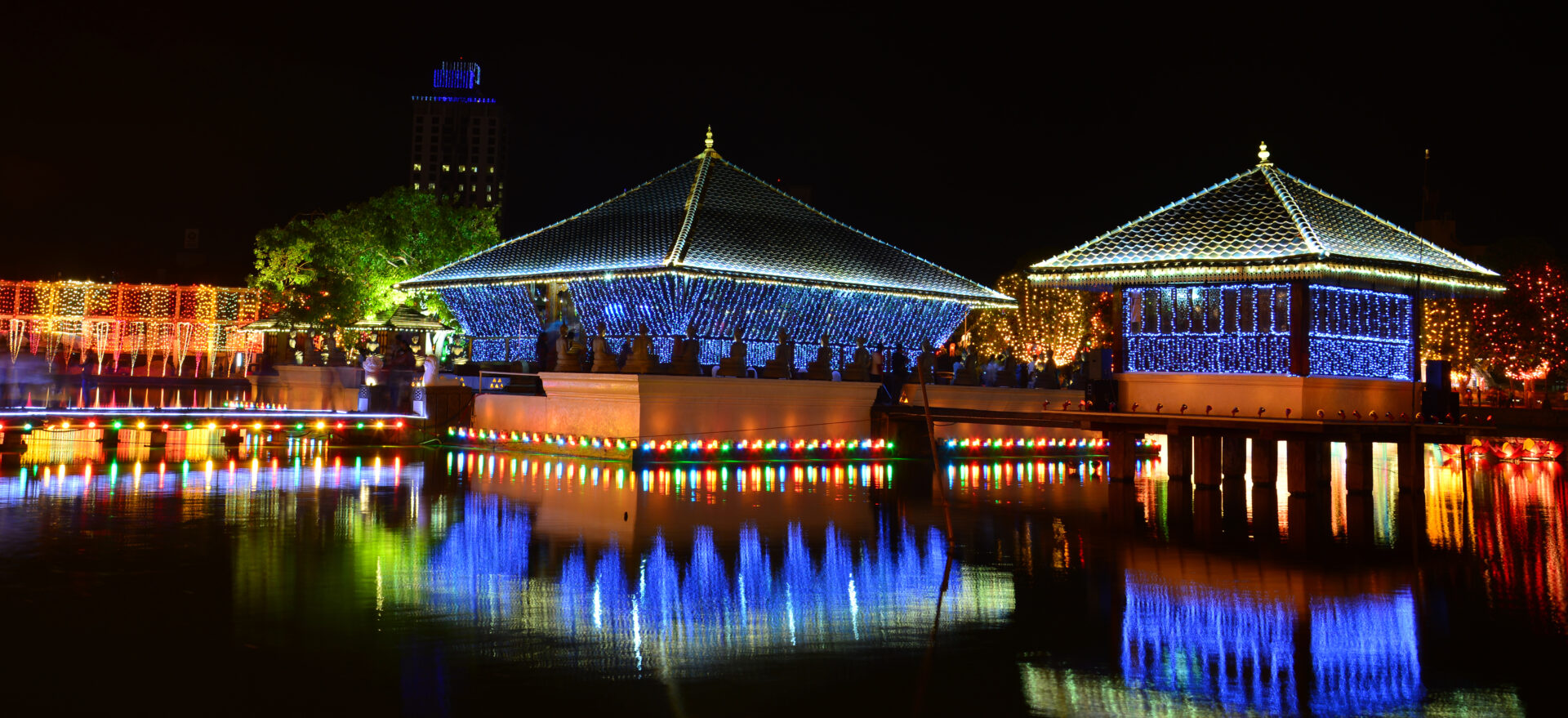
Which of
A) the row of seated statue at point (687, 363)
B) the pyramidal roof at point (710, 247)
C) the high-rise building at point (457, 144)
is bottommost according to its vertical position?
the row of seated statue at point (687, 363)

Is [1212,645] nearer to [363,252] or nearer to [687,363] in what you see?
[687,363]

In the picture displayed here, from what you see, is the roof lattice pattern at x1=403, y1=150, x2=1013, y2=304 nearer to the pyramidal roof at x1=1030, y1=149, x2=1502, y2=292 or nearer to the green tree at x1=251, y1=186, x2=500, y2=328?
the green tree at x1=251, y1=186, x2=500, y2=328

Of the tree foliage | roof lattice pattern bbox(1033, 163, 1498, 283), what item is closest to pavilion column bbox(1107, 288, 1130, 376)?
roof lattice pattern bbox(1033, 163, 1498, 283)

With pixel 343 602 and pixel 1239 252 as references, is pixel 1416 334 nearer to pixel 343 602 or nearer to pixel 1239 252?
pixel 1239 252

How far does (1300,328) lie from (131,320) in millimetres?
55542

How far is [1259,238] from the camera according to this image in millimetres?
19781

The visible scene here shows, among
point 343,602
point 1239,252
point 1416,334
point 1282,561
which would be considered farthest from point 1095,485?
point 343,602

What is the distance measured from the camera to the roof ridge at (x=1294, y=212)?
19125 millimetres

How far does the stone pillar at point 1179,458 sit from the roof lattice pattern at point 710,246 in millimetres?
10179

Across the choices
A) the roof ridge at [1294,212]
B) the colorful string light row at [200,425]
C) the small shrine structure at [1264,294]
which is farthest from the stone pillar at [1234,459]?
the colorful string light row at [200,425]

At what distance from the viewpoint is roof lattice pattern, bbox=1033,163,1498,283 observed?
762 inches

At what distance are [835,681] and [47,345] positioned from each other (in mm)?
60699

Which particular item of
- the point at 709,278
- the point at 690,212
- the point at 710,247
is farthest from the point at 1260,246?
the point at 690,212

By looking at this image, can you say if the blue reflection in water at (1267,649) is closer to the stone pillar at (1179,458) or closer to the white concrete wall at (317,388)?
the stone pillar at (1179,458)
